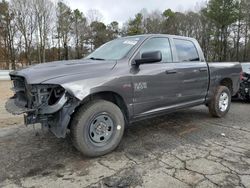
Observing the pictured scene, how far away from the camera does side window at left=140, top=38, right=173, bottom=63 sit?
14.9 feet

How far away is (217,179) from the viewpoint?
3150 mm

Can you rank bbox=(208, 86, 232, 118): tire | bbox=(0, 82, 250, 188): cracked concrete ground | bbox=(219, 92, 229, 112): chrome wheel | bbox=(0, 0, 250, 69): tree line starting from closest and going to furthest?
bbox=(0, 82, 250, 188): cracked concrete ground, bbox=(208, 86, 232, 118): tire, bbox=(219, 92, 229, 112): chrome wheel, bbox=(0, 0, 250, 69): tree line

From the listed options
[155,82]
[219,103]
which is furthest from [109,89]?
[219,103]

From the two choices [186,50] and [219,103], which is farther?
[219,103]

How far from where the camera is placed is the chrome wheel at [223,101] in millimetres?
6193

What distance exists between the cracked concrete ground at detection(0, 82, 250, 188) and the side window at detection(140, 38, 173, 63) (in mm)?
1475

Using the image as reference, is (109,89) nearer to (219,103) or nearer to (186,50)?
(186,50)

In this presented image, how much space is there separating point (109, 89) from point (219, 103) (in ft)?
11.2

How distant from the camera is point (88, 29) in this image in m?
48.4

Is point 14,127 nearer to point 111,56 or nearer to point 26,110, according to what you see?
point 26,110

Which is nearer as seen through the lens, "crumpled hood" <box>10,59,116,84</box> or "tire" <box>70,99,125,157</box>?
"crumpled hood" <box>10,59,116,84</box>

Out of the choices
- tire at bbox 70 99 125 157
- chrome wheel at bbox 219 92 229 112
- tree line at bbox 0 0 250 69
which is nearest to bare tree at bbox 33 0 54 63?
tree line at bbox 0 0 250 69

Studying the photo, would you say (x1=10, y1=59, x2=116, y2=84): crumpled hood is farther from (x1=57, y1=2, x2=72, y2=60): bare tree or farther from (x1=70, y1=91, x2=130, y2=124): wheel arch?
(x1=57, y1=2, x2=72, y2=60): bare tree

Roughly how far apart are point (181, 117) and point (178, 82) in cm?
167
